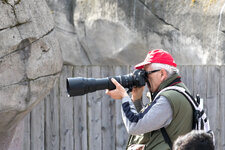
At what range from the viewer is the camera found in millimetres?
2656

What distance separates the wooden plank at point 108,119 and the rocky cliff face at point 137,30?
2.89 metres

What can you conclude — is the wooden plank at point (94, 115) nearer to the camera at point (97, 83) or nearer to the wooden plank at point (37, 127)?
the wooden plank at point (37, 127)

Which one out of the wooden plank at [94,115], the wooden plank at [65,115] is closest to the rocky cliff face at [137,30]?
the wooden plank at [94,115]

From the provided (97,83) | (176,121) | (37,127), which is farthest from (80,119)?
(176,121)

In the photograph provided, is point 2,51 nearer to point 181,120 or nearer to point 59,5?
point 181,120

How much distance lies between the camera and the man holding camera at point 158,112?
2506mm

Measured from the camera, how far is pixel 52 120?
14.2 feet

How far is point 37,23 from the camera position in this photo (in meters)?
3.14

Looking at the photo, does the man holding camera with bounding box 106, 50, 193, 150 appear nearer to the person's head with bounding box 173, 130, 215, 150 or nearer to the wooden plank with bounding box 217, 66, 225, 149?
the person's head with bounding box 173, 130, 215, 150

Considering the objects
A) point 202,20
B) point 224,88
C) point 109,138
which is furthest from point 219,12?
point 109,138

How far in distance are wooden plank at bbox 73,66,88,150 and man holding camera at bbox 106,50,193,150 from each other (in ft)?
5.82

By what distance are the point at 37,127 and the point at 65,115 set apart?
1.14 feet

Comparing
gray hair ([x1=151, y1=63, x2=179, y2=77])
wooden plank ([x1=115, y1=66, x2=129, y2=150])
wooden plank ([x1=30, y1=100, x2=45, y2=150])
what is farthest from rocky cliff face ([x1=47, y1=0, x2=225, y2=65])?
gray hair ([x1=151, y1=63, x2=179, y2=77])

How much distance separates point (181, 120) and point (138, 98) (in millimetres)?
493
